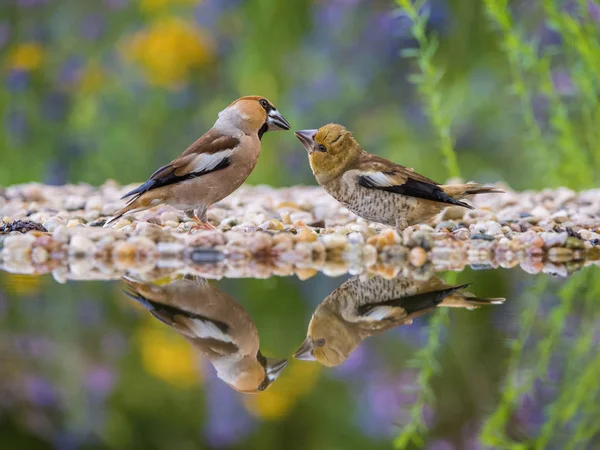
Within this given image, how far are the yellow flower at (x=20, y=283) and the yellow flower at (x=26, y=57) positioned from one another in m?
4.32

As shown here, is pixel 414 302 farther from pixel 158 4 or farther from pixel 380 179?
pixel 158 4

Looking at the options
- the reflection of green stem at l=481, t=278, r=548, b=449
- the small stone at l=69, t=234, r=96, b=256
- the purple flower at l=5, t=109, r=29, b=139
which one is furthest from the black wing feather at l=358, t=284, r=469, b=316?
the purple flower at l=5, t=109, r=29, b=139

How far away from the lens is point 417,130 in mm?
6844

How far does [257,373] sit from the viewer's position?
1813mm

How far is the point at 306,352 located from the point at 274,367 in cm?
13

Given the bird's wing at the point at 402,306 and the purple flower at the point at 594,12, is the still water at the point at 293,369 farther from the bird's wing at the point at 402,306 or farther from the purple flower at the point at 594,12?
the purple flower at the point at 594,12

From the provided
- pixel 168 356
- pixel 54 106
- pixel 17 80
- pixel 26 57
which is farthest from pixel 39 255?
pixel 26 57

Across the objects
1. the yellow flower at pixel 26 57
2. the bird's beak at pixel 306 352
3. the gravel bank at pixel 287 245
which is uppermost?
the yellow flower at pixel 26 57

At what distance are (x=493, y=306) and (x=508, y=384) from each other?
74 centimetres

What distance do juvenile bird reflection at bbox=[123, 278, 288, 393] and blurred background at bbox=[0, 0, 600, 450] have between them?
5 cm

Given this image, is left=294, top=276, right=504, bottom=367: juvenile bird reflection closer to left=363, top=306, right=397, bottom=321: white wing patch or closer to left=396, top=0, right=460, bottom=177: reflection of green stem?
left=363, top=306, right=397, bottom=321: white wing patch

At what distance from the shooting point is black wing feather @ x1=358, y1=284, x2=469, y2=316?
234cm

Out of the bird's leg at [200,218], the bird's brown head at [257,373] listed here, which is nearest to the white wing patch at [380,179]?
the bird's leg at [200,218]

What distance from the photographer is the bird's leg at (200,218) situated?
12.4 ft
